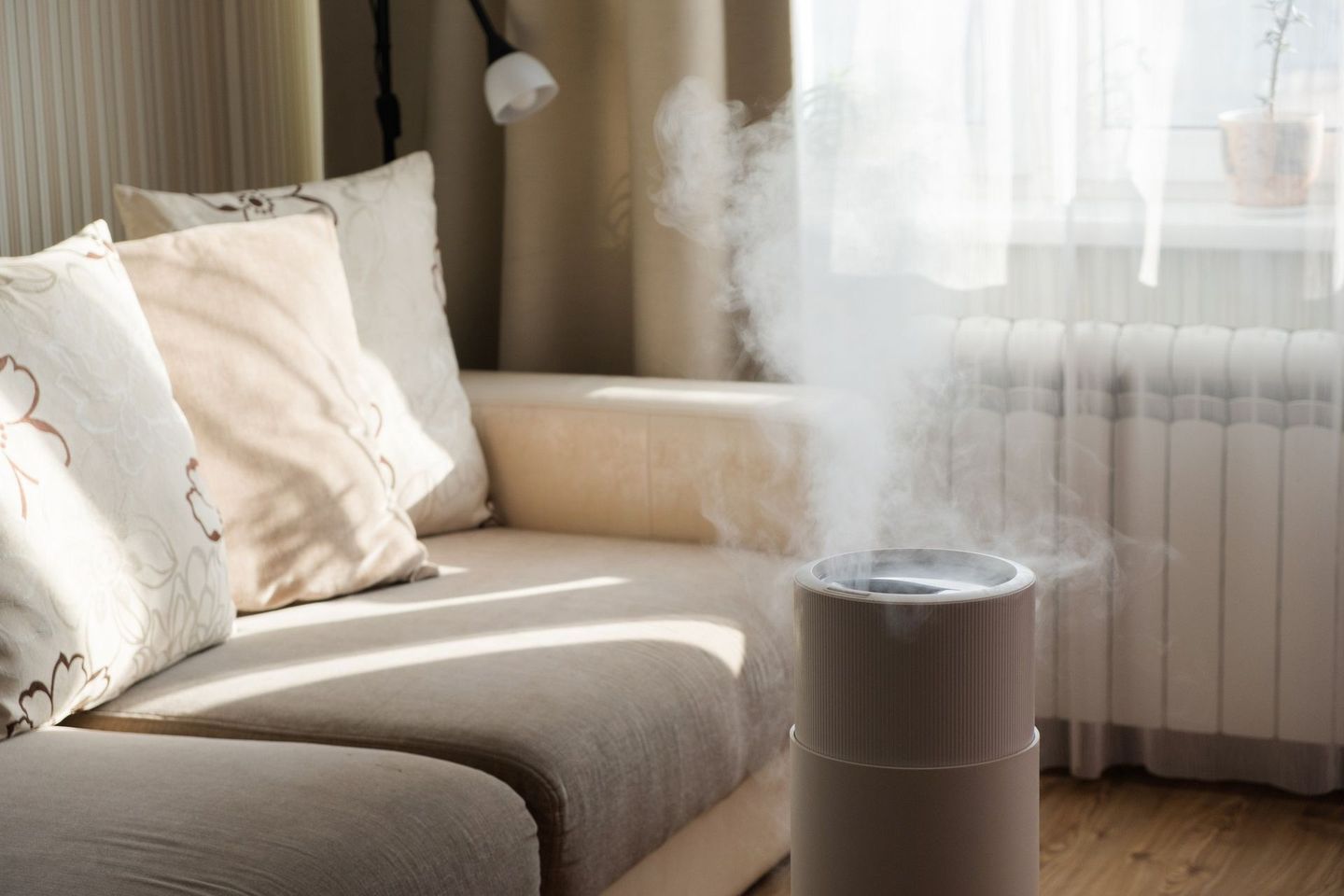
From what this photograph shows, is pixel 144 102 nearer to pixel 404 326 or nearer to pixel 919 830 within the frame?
pixel 404 326

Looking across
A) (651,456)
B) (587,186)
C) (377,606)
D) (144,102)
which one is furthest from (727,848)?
(144,102)

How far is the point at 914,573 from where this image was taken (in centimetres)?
113

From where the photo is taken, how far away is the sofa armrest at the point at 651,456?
7.32ft

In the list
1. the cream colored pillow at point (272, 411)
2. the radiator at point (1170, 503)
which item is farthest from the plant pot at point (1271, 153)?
the cream colored pillow at point (272, 411)

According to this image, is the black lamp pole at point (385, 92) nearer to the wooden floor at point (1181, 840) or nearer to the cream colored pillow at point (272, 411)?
the cream colored pillow at point (272, 411)

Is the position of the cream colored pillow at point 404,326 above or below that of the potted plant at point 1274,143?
below

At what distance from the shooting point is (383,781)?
133 centimetres

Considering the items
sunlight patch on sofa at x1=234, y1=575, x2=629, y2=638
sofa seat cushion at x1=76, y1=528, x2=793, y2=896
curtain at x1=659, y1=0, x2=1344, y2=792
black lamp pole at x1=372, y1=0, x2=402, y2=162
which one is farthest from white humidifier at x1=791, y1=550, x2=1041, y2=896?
black lamp pole at x1=372, y1=0, x2=402, y2=162

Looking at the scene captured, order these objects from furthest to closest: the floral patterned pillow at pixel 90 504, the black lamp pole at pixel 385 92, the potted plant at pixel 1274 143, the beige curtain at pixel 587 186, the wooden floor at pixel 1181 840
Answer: the black lamp pole at pixel 385 92 < the beige curtain at pixel 587 186 < the potted plant at pixel 1274 143 < the wooden floor at pixel 1181 840 < the floral patterned pillow at pixel 90 504

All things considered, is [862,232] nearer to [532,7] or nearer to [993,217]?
[993,217]

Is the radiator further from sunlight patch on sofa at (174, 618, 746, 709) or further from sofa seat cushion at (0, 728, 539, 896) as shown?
sofa seat cushion at (0, 728, 539, 896)

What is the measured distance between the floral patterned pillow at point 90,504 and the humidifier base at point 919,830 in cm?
87

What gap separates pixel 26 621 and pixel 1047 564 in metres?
1.79

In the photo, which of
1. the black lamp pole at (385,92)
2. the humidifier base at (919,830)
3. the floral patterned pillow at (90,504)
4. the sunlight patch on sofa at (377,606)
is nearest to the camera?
the humidifier base at (919,830)
